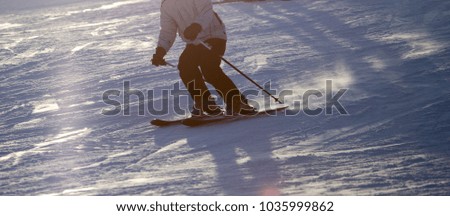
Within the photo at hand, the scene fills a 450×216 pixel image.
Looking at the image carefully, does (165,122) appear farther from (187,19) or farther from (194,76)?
(187,19)

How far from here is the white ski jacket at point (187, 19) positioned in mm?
6773

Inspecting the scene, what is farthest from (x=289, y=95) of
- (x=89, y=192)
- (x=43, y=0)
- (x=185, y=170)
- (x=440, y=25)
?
(x=43, y=0)

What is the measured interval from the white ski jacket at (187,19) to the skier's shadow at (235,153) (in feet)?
2.59

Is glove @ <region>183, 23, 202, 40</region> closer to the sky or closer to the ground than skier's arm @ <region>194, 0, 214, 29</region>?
closer to the ground

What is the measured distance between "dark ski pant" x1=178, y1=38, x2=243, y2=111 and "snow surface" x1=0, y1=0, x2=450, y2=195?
1.24 ft

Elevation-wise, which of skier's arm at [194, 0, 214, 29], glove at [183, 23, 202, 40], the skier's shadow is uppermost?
skier's arm at [194, 0, 214, 29]

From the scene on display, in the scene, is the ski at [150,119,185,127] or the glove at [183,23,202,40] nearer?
the glove at [183,23,202,40]

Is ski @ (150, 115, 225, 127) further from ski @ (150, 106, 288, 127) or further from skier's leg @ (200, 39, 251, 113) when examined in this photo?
skier's leg @ (200, 39, 251, 113)

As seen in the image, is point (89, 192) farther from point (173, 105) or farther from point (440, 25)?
point (440, 25)

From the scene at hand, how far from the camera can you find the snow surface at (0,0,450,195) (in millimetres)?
5020

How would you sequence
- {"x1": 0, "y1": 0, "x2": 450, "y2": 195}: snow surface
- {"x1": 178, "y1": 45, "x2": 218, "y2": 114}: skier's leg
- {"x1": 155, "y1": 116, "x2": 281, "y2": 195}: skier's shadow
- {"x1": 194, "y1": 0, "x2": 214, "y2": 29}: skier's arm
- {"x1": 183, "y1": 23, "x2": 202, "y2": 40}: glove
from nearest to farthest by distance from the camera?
{"x1": 155, "y1": 116, "x2": 281, "y2": 195}: skier's shadow
{"x1": 0, "y1": 0, "x2": 450, "y2": 195}: snow surface
{"x1": 183, "y1": 23, "x2": 202, "y2": 40}: glove
{"x1": 194, "y1": 0, "x2": 214, "y2": 29}: skier's arm
{"x1": 178, "y1": 45, "x2": 218, "y2": 114}: skier's leg

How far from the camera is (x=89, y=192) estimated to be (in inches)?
199

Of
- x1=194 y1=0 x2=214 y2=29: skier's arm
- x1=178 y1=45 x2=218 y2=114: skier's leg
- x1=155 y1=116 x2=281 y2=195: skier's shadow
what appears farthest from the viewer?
x1=178 y1=45 x2=218 y2=114: skier's leg

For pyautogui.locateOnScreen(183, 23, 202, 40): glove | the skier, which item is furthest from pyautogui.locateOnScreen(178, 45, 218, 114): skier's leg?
pyautogui.locateOnScreen(183, 23, 202, 40): glove
